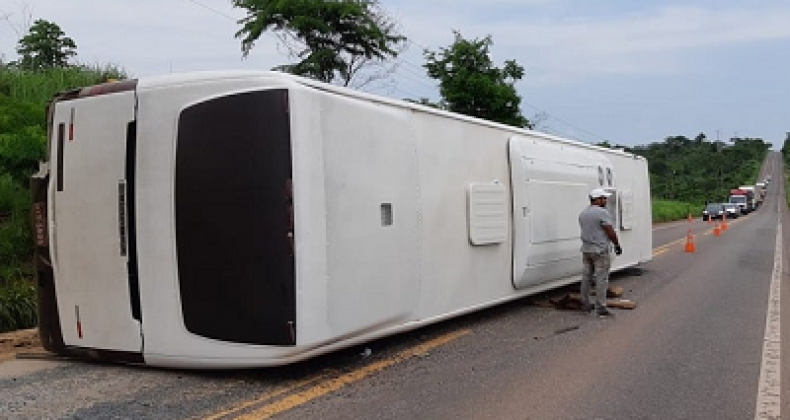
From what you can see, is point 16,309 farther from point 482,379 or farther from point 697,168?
point 697,168

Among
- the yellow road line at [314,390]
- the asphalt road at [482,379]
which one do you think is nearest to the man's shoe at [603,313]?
the asphalt road at [482,379]

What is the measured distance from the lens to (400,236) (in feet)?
20.6

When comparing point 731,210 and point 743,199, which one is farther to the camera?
point 743,199

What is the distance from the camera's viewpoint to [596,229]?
920 cm

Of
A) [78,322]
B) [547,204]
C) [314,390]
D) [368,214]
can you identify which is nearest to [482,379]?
[314,390]

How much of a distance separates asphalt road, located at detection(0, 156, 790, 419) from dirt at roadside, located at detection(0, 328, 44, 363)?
1.63 ft

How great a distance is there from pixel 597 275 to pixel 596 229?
1.82 ft

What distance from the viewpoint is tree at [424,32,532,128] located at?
2703 cm

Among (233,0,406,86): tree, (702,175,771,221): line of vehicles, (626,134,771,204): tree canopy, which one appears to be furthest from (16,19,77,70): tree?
(626,134,771,204): tree canopy

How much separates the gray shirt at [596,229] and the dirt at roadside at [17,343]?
6100mm

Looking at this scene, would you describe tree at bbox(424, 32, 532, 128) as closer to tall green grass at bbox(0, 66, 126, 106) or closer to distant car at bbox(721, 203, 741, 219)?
A: tall green grass at bbox(0, 66, 126, 106)

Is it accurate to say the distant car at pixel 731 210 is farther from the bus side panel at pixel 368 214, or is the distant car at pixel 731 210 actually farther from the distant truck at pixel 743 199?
the bus side panel at pixel 368 214

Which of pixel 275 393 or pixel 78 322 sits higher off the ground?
pixel 78 322

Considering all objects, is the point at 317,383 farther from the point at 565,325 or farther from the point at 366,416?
the point at 565,325
